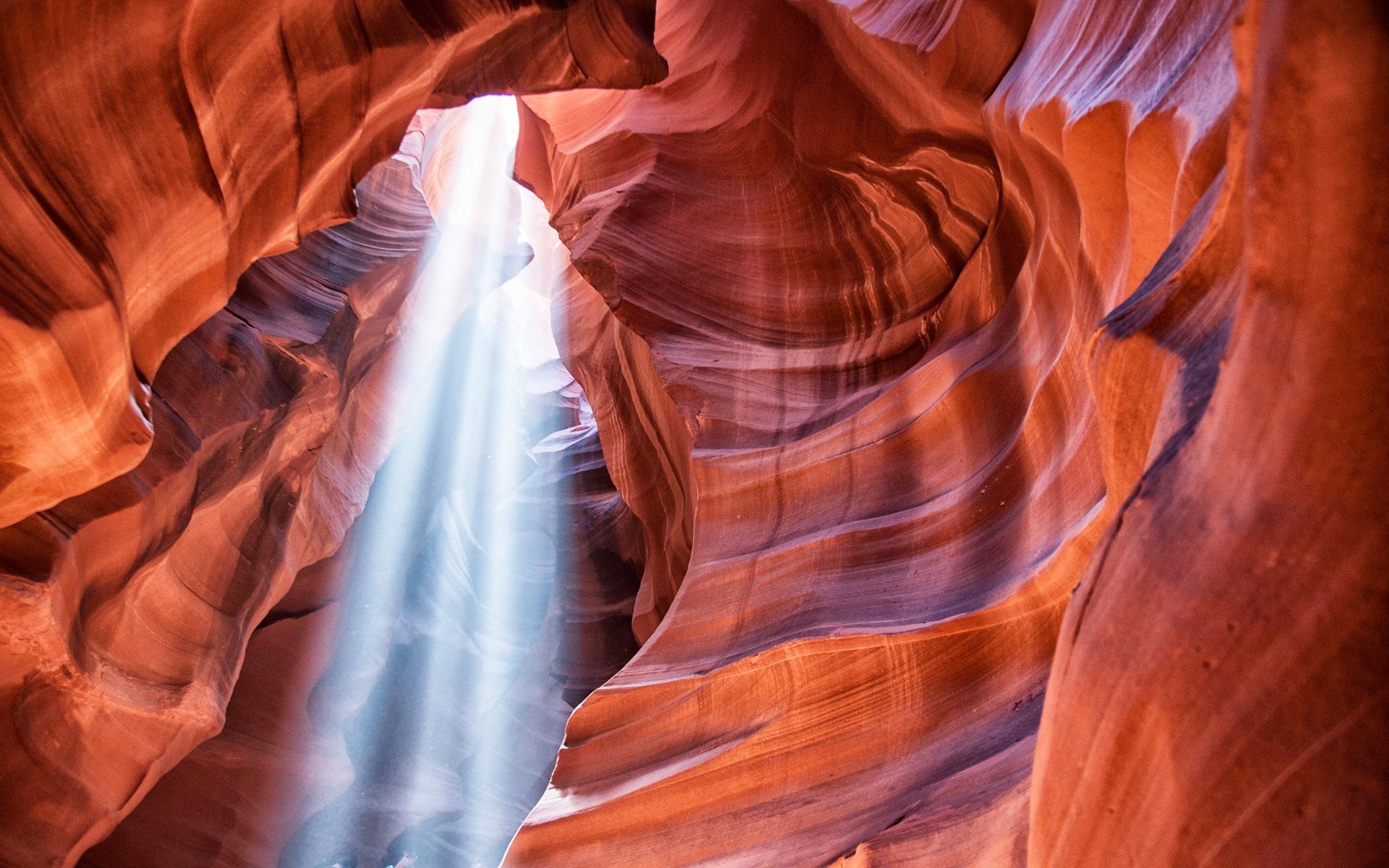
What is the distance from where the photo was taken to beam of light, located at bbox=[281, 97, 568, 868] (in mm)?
9781

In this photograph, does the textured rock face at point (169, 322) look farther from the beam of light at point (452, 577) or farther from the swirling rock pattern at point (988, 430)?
the beam of light at point (452, 577)

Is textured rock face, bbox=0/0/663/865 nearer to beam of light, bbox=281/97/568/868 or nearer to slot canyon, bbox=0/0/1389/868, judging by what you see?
slot canyon, bbox=0/0/1389/868

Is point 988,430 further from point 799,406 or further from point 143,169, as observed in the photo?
point 143,169

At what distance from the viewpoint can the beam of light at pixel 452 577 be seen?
978 centimetres

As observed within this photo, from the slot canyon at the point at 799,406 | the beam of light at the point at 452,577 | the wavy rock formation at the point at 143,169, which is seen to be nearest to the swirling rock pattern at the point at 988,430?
the slot canyon at the point at 799,406

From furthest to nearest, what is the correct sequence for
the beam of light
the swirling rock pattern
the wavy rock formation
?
the beam of light < the wavy rock formation < the swirling rock pattern

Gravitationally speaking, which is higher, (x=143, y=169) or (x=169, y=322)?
(x=143, y=169)

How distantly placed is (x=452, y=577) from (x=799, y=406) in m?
7.90

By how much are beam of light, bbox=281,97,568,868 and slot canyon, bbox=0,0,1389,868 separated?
820 millimetres

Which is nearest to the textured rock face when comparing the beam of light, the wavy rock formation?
the wavy rock formation

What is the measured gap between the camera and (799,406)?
5.15 meters

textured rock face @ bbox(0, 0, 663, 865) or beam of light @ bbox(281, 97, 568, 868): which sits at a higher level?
textured rock face @ bbox(0, 0, 663, 865)

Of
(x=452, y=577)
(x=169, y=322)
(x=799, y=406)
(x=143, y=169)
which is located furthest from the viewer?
(x=452, y=577)

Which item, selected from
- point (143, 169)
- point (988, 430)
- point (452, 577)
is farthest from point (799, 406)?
point (452, 577)
